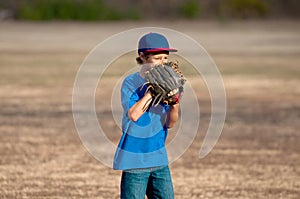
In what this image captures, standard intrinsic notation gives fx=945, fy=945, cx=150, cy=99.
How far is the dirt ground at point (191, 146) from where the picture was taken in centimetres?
967

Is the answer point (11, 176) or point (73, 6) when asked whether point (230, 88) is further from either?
point (73, 6)

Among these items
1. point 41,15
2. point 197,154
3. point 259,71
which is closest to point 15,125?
point 197,154

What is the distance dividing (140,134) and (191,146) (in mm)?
6753

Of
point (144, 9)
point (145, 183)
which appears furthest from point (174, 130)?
point (144, 9)

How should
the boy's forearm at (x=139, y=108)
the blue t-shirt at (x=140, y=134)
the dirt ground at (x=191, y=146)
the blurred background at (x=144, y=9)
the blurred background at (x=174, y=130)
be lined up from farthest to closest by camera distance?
the blurred background at (x=144, y=9)
the blurred background at (x=174, y=130)
the dirt ground at (x=191, y=146)
the blue t-shirt at (x=140, y=134)
the boy's forearm at (x=139, y=108)

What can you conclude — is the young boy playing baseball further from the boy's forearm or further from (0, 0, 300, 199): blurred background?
(0, 0, 300, 199): blurred background

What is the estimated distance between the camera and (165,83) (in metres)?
5.97

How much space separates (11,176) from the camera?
400 inches

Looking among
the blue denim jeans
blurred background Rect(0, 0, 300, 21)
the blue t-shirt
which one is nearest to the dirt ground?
the blue denim jeans

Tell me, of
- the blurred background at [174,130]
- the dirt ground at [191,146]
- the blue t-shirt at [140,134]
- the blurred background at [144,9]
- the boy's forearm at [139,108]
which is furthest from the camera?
the blurred background at [144,9]

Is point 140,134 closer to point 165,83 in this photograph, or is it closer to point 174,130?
point 165,83

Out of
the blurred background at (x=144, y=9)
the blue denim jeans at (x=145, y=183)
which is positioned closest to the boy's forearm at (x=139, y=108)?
the blue denim jeans at (x=145, y=183)

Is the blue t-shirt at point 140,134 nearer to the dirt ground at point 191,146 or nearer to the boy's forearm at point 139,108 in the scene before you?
the boy's forearm at point 139,108

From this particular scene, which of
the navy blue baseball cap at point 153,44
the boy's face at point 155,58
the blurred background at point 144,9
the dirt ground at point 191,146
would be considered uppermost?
the blurred background at point 144,9
